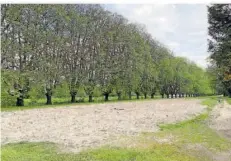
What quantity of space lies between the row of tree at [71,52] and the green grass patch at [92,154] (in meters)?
22.4

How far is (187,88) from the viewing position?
412ft

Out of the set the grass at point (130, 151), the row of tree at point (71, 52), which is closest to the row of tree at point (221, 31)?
the grass at point (130, 151)

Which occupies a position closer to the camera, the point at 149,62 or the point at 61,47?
the point at 61,47

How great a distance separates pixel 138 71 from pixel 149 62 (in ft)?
33.0

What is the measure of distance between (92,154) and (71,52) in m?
46.2

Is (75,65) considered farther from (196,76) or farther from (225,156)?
(196,76)

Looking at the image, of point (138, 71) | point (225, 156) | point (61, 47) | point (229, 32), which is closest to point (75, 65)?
point (61, 47)

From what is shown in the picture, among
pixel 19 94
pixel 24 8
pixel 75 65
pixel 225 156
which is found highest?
pixel 24 8

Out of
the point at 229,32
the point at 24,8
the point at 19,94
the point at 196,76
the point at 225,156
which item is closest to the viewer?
the point at 225,156

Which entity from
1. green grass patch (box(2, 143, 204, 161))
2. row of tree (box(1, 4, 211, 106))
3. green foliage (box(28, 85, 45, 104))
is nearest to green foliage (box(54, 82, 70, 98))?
row of tree (box(1, 4, 211, 106))

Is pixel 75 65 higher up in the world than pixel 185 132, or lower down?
higher up

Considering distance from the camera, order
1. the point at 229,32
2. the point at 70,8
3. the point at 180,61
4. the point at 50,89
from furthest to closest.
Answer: the point at 180,61 < the point at 70,8 < the point at 50,89 < the point at 229,32

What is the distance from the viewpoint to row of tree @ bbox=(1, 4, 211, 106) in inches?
1705

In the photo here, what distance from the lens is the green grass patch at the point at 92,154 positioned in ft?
43.3
